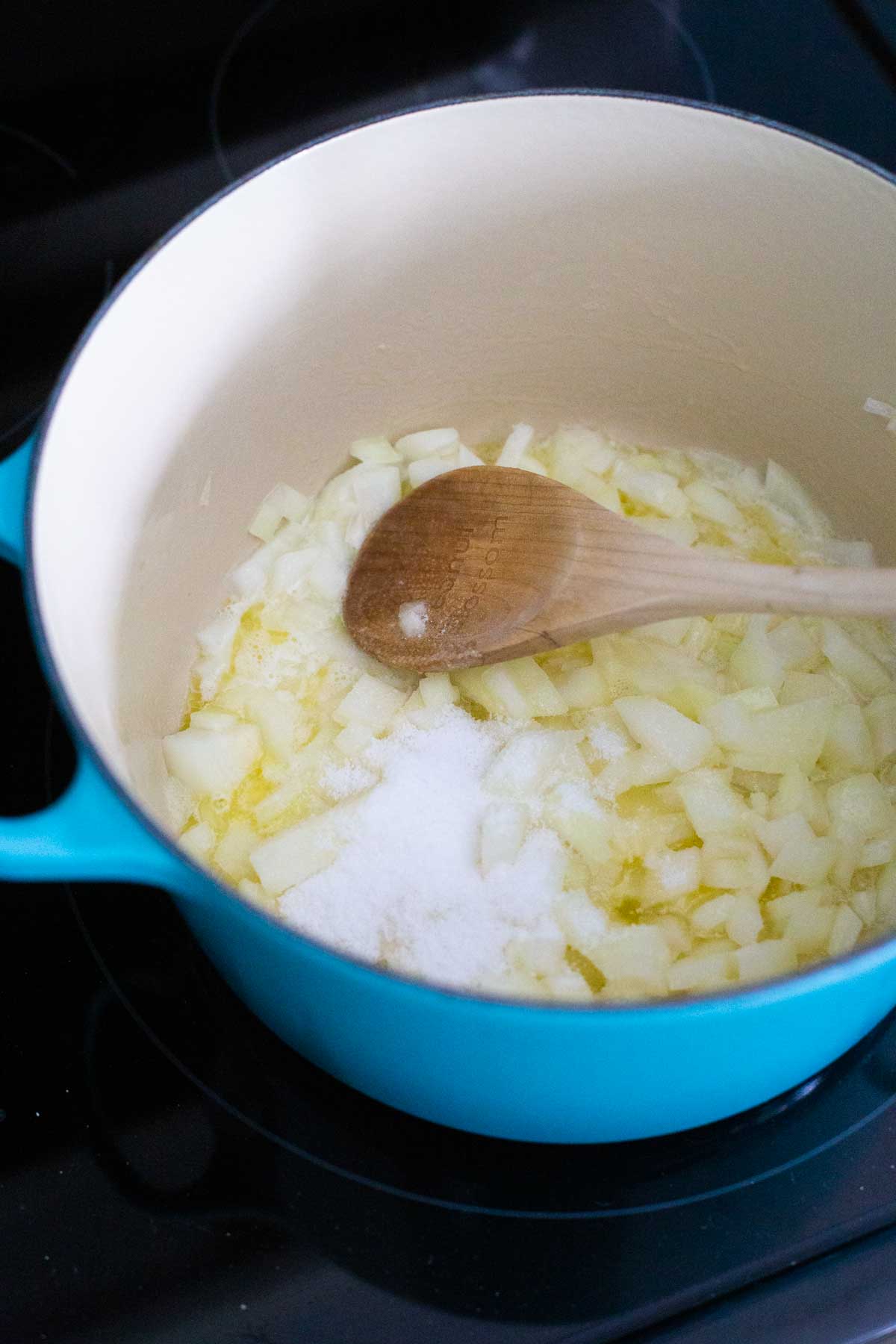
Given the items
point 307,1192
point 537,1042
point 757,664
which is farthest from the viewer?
point 757,664

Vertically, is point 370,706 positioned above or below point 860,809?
above

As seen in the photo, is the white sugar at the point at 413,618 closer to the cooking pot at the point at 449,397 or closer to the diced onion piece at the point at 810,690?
the cooking pot at the point at 449,397

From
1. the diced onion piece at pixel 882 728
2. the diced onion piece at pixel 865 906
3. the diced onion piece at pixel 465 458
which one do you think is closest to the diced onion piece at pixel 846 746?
the diced onion piece at pixel 882 728

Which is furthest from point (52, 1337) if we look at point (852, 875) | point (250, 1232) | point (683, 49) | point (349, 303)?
point (683, 49)

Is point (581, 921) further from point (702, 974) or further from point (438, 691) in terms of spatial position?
point (438, 691)

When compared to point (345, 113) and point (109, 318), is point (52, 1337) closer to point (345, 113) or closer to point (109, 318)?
point (109, 318)

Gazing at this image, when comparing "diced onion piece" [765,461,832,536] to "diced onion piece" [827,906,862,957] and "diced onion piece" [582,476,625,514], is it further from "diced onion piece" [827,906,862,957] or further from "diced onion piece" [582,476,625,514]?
"diced onion piece" [827,906,862,957]

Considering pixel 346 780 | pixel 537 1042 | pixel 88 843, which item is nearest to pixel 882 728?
pixel 346 780

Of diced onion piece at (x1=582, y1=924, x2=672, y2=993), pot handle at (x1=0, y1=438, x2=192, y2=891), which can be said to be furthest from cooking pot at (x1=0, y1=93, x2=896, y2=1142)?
diced onion piece at (x1=582, y1=924, x2=672, y2=993)
